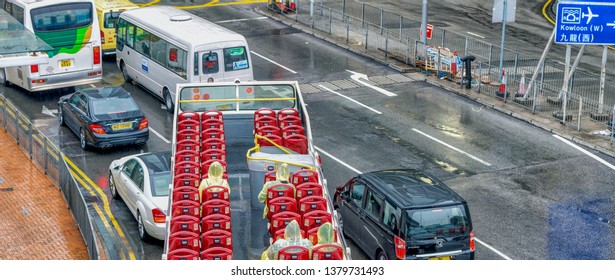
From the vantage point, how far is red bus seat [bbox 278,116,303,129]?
2433cm

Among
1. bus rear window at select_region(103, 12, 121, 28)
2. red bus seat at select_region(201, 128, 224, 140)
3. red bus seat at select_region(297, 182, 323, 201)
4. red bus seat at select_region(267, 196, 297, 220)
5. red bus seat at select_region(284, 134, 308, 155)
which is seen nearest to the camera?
red bus seat at select_region(267, 196, 297, 220)

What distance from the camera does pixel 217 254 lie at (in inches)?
698

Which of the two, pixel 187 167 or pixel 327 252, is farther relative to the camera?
pixel 187 167

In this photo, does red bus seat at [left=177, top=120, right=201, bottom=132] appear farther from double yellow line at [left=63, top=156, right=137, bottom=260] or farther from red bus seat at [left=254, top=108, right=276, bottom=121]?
double yellow line at [left=63, top=156, right=137, bottom=260]

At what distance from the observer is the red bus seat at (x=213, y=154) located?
2237 cm

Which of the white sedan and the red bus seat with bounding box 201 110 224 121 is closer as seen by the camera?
the white sedan

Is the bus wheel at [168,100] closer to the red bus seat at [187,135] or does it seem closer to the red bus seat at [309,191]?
the red bus seat at [187,135]

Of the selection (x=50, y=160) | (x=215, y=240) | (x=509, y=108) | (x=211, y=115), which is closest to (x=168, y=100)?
(x=50, y=160)

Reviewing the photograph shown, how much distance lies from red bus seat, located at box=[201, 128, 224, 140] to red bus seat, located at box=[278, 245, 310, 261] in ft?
22.3

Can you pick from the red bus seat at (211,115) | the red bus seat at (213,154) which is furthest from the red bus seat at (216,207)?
the red bus seat at (211,115)

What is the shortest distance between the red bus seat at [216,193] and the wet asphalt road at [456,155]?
358 centimetres

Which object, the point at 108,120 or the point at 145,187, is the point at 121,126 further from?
the point at 145,187

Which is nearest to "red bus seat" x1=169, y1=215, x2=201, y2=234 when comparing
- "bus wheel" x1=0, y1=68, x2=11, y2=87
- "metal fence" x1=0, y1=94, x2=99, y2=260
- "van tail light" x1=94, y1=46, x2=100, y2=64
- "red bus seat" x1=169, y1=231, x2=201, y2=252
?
"red bus seat" x1=169, y1=231, x2=201, y2=252

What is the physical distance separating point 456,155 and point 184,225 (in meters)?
12.9
